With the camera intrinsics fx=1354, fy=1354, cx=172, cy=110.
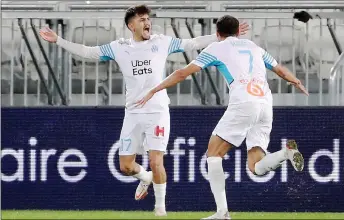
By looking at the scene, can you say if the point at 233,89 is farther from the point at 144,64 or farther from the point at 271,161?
the point at 144,64

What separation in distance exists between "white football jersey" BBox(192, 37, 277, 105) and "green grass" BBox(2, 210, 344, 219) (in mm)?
1433

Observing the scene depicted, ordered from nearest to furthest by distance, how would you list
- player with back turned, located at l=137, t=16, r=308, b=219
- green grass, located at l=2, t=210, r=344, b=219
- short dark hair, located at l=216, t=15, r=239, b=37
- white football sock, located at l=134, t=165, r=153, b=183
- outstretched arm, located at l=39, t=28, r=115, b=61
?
player with back turned, located at l=137, t=16, r=308, b=219
short dark hair, located at l=216, t=15, r=239, b=37
green grass, located at l=2, t=210, r=344, b=219
outstretched arm, located at l=39, t=28, r=115, b=61
white football sock, located at l=134, t=165, r=153, b=183

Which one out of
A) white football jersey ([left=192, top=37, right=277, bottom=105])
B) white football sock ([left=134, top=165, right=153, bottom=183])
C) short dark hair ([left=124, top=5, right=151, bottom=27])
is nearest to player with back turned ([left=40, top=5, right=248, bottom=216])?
short dark hair ([left=124, top=5, right=151, bottom=27])

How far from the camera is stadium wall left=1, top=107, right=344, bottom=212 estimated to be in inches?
579

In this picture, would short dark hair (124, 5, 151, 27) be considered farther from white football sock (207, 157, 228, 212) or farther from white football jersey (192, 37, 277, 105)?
white football sock (207, 157, 228, 212)

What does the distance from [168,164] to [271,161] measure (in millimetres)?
2379

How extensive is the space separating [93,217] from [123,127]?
998 mm

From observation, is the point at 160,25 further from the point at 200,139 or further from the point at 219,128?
the point at 219,128

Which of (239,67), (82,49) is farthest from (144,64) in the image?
(239,67)

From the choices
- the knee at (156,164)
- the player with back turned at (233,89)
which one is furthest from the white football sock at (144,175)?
the player with back turned at (233,89)

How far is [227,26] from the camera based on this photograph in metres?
12.4

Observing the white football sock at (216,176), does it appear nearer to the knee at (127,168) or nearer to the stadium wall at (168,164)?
the knee at (127,168)

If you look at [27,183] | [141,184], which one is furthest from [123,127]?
[27,183]

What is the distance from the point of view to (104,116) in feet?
48.8
